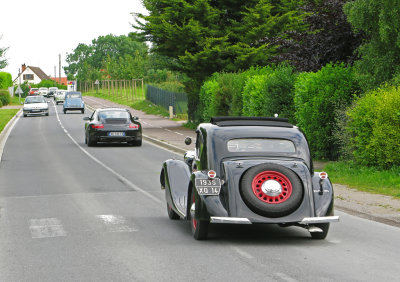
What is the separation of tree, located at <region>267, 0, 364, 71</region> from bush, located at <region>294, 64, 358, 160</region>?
7.21m

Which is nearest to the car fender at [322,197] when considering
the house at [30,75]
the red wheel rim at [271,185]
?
the red wheel rim at [271,185]

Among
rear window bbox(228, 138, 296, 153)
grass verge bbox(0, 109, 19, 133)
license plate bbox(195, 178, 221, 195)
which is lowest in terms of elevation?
grass verge bbox(0, 109, 19, 133)

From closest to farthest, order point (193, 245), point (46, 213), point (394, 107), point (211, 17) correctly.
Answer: point (193, 245) → point (46, 213) → point (394, 107) → point (211, 17)

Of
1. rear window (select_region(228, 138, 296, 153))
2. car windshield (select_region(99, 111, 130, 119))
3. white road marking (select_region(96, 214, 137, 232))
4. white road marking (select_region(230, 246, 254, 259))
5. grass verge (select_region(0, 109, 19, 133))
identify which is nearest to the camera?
white road marking (select_region(230, 246, 254, 259))

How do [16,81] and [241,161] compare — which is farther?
[16,81]

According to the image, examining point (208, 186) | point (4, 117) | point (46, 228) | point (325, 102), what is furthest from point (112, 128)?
point (4, 117)

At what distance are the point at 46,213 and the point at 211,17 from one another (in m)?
25.6

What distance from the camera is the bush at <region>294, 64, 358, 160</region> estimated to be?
1973cm

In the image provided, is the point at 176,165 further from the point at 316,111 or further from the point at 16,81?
the point at 16,81

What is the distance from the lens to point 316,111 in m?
20.0

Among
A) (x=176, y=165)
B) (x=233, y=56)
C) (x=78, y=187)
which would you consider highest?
(x=233, y=56)

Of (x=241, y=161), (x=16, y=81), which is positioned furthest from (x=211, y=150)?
(x=16, y=81)

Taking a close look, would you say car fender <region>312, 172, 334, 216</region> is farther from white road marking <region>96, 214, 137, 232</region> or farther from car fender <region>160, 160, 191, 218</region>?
white road marking <region>96, 214, 137, 232</region>

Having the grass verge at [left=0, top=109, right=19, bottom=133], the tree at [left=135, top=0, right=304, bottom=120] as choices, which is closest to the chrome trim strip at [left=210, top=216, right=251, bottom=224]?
the tree at [left=135, top=0, right=304, bottom=120]
